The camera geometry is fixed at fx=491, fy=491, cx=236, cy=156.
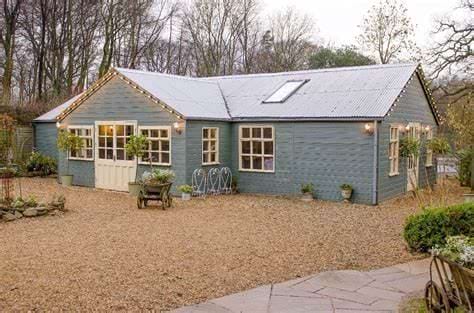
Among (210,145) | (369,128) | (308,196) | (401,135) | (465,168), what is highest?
(369,128)

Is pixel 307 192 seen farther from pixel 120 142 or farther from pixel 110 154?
pixel 110 154

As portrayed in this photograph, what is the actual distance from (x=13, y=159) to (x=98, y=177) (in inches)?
246

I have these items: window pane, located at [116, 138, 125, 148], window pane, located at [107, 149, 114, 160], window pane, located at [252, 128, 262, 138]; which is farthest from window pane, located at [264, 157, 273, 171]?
window pane, located at [107, 149, 114, 160]

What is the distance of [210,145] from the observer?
15.1 m

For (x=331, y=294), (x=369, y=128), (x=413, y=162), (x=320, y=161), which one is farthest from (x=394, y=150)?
(x=331, y=294)

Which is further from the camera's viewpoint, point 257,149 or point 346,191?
point 257,149

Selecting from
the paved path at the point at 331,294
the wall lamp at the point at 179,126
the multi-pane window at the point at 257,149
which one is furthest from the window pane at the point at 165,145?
the paved path at the point at 331,294

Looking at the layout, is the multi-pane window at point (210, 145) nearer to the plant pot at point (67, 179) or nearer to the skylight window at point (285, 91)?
the skylight window at point (285, 91)

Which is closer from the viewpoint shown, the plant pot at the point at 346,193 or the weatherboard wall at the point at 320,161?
the weatherboard wall at the point at 320,161

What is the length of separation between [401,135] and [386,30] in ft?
46.8

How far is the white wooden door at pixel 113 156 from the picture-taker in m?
15.5

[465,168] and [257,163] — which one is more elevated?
[257,163]

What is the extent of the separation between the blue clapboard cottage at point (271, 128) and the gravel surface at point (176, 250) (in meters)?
1.35

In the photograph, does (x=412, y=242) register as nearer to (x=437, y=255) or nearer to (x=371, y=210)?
(x=437, y=255)
